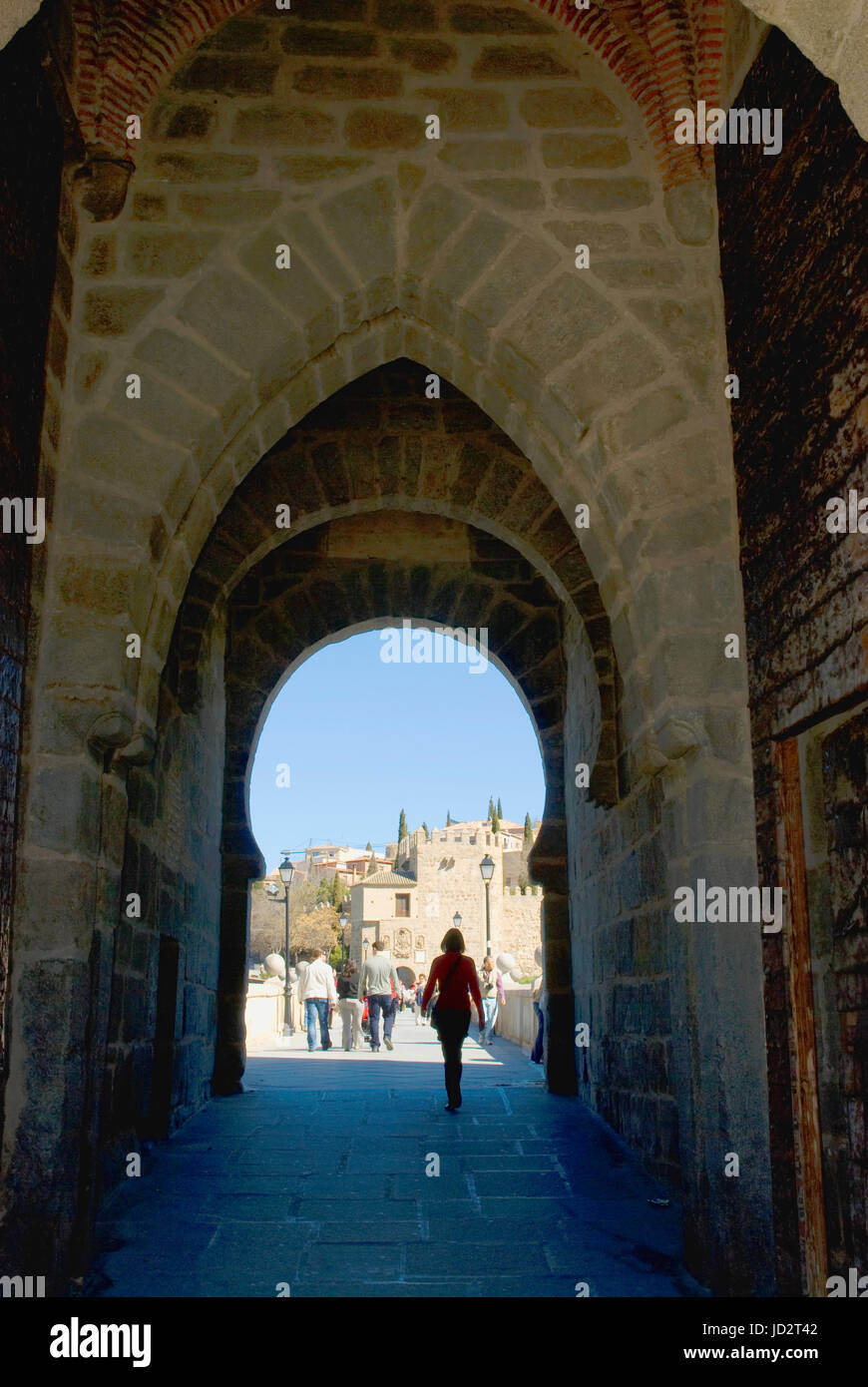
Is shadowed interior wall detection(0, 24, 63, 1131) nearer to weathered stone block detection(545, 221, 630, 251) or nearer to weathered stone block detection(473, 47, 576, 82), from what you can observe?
weathered stone block detection(473, 47, 576, 82)

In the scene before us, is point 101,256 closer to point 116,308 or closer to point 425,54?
point 116,308

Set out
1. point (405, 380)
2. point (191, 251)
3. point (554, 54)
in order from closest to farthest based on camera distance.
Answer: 1. point (191, 251)
2. point (554, 54)
3. point (405, 380)

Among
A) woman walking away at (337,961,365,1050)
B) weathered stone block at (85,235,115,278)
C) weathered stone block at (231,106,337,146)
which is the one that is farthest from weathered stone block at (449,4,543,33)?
woman walking away at (337,961,365,1050)

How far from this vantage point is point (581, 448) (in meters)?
4.14

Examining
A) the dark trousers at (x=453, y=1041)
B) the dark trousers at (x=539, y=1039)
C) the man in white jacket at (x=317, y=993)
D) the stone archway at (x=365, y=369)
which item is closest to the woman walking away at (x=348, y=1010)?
the man in white jacket at (x=317, y=993)

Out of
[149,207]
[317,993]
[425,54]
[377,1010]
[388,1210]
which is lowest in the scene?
[388,1210]

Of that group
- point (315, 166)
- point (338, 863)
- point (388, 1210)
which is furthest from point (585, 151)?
point (338, 863)

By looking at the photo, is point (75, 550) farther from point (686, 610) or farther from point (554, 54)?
point (554, 54)

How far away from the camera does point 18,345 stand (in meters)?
3.50

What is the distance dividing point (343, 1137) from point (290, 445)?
159 inches

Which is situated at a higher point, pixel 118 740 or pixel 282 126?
pixel 282 126

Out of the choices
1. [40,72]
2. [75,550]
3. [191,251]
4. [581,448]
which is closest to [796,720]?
[581,448]

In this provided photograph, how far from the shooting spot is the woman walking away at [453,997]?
7.41m

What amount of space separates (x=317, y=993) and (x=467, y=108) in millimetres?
10658
